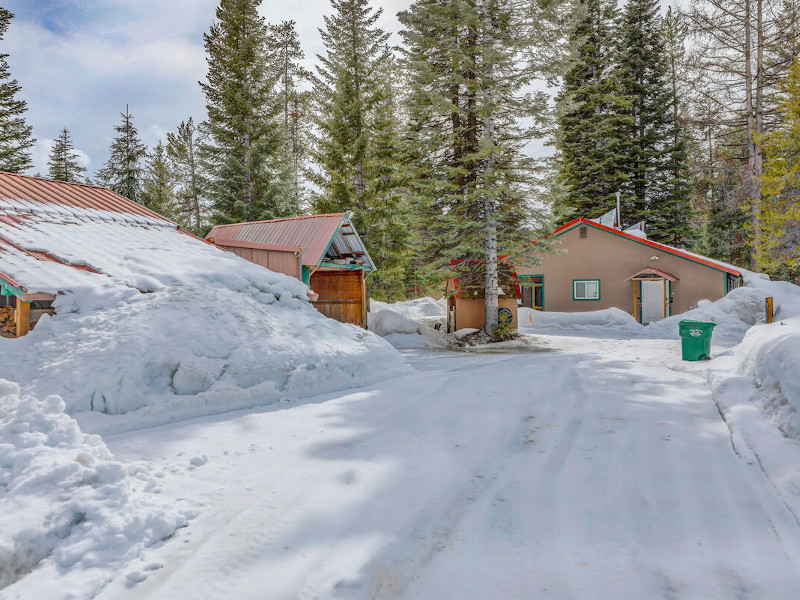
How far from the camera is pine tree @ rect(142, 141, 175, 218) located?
103ft

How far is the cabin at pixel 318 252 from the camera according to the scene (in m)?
11.9

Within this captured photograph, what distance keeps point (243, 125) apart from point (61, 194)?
1258 cm

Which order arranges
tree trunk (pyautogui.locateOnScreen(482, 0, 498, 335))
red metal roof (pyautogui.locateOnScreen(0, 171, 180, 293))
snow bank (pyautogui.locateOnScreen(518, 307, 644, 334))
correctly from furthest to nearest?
snow bank (pyautogui.locateOnScreen(518, 307, 644, 334)) → tree trunk (pyautogui.locateOnScreen(482, 0, 498, 335)) → red metal roof (pyautogui.locateOnScreen(0, 171, 180, 293))

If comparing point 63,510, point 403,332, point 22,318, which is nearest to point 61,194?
point 22,318

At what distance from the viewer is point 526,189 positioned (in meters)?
15.5

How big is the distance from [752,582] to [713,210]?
36461mm

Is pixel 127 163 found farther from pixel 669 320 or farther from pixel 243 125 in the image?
pixel 669 320

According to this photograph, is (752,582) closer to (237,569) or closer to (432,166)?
(237,569)

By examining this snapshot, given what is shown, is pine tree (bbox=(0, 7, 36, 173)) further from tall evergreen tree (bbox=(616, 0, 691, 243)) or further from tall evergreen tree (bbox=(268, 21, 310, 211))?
tall evergreen tree (bbox=(616, 0, 691, 243))

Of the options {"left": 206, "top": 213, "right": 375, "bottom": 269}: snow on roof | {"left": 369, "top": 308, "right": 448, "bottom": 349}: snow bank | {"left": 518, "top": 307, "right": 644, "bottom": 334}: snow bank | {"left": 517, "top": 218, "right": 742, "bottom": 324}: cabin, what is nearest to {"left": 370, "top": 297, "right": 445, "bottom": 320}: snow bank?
{"left": 518, "top": 307, "right": 644, "bottom": 334}: snow bank

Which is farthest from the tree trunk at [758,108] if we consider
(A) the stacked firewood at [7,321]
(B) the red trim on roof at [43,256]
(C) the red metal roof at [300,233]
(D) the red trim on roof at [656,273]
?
(A) the stacked firewood at [7,321]

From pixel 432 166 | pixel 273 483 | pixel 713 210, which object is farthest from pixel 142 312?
pixel 713 210

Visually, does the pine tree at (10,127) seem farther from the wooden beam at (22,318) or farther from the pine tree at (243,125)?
the wooden beam at (22,318)

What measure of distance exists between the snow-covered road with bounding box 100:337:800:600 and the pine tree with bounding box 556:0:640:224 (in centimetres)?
2658
